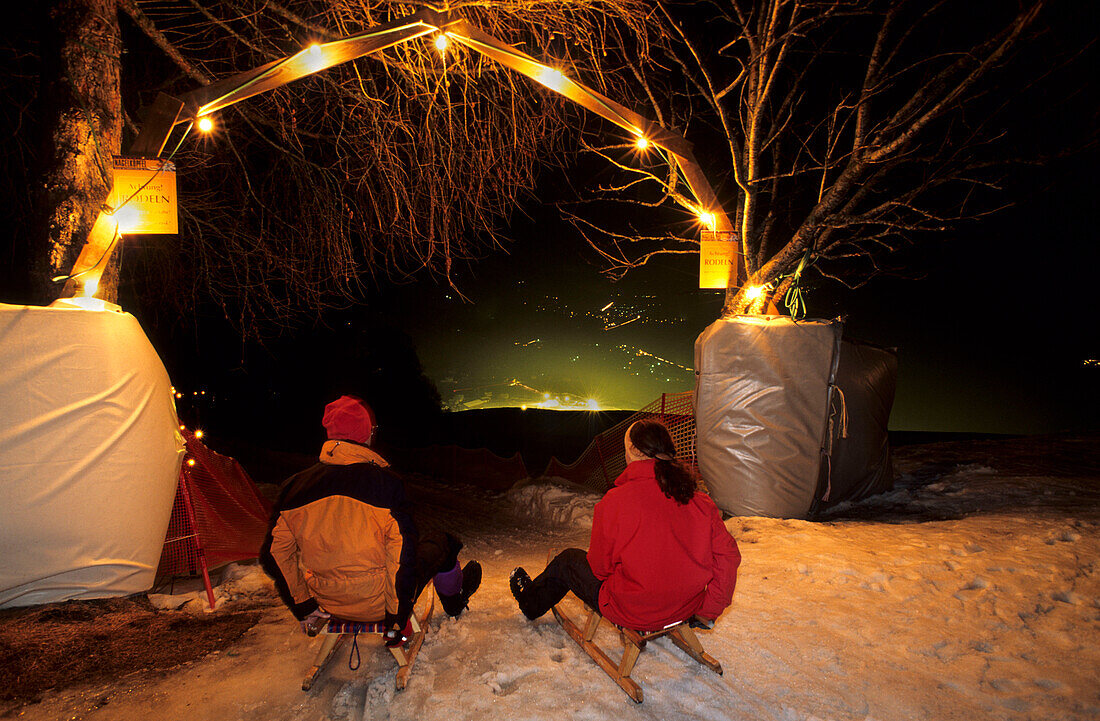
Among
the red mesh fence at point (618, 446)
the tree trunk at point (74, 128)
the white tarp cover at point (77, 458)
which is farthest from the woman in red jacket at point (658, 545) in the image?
the tree trunk at point (74, 128)

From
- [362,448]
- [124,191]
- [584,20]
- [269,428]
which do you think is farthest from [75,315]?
[269,428]

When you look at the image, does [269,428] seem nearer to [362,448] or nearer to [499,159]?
[499,159]

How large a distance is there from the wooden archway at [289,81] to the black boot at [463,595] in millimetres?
3810

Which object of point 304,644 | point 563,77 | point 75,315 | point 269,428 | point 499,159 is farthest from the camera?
point 269,428

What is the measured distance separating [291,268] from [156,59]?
328 cm

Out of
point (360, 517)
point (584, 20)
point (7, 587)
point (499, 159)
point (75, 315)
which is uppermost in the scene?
point (584, 20)

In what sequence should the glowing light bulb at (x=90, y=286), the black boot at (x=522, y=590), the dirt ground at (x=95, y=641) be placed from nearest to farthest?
the dirt ground at (x=95, y=641) → the black boot at (x=522, y=590) → the glowing light bulb at (x=90, y=286)

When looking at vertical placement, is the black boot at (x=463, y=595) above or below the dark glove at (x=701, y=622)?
below

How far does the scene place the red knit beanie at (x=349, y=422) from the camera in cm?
296

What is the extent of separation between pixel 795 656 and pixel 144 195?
5.87m

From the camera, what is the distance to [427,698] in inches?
110

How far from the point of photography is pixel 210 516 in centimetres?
535

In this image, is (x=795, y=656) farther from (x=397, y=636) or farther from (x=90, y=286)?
(x=90, y=286)

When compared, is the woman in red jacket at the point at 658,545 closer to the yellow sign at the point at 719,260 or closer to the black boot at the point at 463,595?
the black boot at the point at 463,595
